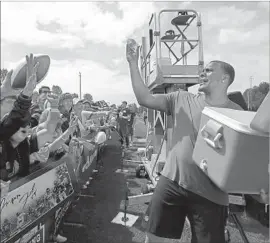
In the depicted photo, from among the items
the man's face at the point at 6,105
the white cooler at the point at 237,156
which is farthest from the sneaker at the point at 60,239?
the white cooler at the point at 237,156

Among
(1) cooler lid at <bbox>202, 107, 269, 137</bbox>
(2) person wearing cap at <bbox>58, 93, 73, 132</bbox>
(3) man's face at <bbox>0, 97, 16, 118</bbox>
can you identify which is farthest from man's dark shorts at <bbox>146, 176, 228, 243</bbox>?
(2) person wearing cap at <bbox>58, 93, 73, 132</bbox>

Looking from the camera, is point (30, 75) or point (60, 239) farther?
point (60, 239)

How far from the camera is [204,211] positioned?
178cm

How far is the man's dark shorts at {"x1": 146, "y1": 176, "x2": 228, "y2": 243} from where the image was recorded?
1.77 metres

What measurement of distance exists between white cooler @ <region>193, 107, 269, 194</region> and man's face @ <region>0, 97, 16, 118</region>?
124 cm

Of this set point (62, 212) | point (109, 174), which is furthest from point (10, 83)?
point (109, 174)

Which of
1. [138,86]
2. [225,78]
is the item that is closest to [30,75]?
[138,86]

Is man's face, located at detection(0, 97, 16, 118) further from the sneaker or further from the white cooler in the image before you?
the sneaker

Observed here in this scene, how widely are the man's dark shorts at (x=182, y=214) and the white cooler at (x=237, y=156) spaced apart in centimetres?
34

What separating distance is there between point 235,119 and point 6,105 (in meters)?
1.40

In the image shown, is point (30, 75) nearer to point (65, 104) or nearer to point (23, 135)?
point (23, 135)

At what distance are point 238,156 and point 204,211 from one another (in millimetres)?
604

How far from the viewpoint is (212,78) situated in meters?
1.93

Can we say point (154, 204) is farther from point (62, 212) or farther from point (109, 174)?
point (109, 174)
